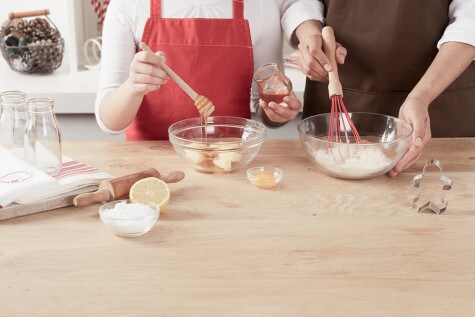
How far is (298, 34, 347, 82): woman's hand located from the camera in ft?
5.23

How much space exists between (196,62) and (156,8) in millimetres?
184

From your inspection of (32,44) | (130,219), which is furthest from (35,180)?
(32,44)

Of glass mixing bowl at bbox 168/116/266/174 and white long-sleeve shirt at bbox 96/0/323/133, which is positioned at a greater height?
white long-sleeve shirt at bbox 96/0/323/133

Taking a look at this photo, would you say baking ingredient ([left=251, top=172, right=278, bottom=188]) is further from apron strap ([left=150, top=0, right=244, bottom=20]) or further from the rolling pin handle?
apron strap ([left=150, top=0, right=244, bottom=20])

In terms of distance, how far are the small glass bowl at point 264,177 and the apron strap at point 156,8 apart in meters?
0.60

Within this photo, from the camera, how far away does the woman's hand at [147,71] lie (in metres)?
1.44

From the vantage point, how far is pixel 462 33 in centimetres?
165

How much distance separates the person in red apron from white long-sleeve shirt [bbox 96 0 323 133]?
0.03 m

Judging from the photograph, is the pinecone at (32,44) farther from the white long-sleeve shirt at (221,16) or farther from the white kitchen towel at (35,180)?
the white kitchen towel at (35,180)

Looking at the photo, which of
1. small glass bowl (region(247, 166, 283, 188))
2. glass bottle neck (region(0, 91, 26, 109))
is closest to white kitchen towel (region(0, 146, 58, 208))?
glass bottle neck (region(0, 91, 26, 109))

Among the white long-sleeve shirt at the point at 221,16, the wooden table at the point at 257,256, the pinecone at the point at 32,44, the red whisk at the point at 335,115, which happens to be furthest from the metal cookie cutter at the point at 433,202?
the pinecone at the point at 32,44

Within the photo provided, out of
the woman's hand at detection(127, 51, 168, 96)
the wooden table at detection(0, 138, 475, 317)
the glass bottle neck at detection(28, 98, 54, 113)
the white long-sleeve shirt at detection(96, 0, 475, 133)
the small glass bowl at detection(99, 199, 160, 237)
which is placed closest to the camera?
the wooden table at detection(0, 138, 475, 317)

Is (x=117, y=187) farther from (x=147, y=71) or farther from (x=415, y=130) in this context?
(x=415, y=130)

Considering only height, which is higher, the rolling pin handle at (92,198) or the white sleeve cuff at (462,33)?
the white sleeve cuff at (462,33)
